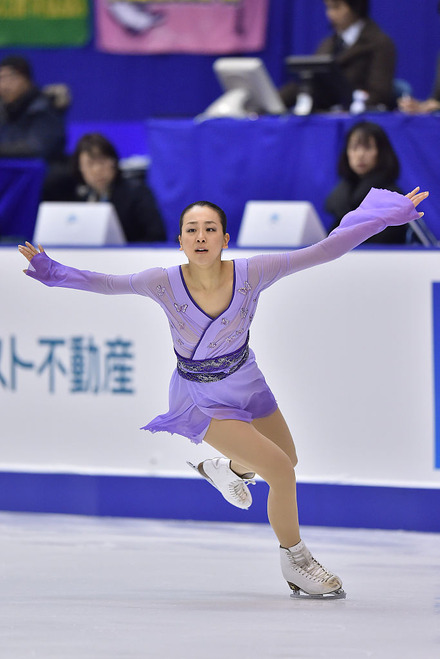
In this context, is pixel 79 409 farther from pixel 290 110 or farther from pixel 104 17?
pixel 104 17

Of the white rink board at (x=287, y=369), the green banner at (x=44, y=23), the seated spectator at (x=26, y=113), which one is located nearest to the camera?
the white rink board at (x=287, y=369)

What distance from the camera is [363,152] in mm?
5508

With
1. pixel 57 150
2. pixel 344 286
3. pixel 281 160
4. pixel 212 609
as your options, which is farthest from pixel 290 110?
pixel 212 609

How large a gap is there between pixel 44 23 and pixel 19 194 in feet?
15.4

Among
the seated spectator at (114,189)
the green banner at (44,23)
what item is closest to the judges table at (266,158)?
the seated spectator at (114,189)

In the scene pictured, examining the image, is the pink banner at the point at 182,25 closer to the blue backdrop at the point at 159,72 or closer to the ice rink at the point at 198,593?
the blue backdrop at the point at 159,72

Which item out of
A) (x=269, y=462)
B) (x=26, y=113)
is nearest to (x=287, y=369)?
(x=269, y=462)

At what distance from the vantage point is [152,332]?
17.1 ft

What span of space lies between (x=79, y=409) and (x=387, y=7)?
5.74m

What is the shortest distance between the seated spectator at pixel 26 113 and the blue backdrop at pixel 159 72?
2760mm

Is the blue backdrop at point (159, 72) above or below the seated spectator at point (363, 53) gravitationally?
above

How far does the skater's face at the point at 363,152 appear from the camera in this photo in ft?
18.0

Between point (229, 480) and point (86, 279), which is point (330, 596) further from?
point (86, 279)

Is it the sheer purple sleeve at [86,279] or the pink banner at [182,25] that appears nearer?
the sheer purple sleeve at [86,279]
